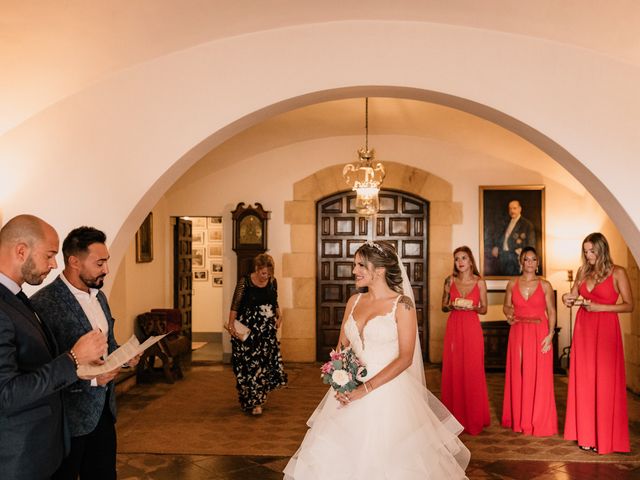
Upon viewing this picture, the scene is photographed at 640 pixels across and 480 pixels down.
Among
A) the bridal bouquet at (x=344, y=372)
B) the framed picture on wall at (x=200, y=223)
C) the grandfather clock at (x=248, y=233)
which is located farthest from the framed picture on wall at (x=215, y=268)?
the bridal bouquet at (x=344, y=372)

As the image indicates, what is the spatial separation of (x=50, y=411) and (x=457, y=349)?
4132mm

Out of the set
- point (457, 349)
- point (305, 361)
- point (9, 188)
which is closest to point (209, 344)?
point (305, 361)

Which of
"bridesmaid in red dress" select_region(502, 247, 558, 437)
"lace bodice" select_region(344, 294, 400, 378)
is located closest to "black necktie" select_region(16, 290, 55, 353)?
"lace bodice" select_region(344, 294, 400, 378)

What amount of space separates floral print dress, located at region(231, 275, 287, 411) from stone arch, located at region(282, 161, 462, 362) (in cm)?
311

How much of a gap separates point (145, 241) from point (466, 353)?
4866 millimetres

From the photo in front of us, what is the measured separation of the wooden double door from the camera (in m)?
9.49

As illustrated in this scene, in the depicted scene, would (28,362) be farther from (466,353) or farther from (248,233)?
(248,233)

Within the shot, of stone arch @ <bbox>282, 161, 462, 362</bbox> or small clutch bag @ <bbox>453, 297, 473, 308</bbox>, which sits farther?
stone arch @ <bbox>282, 161, 462, 362</bbox>

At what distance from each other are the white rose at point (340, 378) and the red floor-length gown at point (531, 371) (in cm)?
→ 277

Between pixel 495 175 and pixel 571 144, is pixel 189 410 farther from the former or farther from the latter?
pixel 495 175

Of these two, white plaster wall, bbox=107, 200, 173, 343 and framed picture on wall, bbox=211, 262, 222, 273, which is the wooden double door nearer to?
white plaster wall, bbox=107, 200, 173, 343

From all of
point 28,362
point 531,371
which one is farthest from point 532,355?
point 28,362

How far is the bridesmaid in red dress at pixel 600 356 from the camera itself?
5051 millimetres

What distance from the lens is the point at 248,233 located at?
9.42 meters
